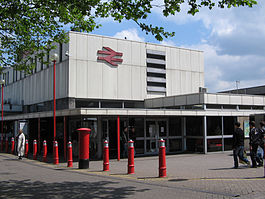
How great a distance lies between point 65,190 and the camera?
26.3 feet

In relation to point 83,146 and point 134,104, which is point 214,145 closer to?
point 134,104

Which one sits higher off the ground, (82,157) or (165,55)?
(165,55)

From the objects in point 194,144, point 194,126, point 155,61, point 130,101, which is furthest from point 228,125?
point 155,61

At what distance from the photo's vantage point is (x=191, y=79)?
27.5m

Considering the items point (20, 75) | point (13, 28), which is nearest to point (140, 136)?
point (13, 28)

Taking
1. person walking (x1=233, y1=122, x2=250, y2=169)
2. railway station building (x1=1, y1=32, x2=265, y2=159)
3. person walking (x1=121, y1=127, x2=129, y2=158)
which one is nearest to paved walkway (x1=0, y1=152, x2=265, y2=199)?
person walking (x1=233, y1=122, x2=250, y2=169)

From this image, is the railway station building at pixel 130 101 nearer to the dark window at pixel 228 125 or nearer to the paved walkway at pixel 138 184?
the dark window at pixel 228 125

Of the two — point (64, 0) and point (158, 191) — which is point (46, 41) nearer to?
point (64, 0)

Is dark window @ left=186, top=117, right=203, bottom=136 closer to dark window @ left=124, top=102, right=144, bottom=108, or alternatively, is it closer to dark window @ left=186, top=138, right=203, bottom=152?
dark window @ left=186, top=138, right=203, bottom=152

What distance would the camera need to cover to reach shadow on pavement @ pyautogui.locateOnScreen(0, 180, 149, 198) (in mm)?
7357

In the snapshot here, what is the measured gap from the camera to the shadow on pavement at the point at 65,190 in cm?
736

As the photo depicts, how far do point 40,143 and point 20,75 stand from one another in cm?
1389

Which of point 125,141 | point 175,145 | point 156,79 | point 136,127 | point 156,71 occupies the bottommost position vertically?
point 175,145

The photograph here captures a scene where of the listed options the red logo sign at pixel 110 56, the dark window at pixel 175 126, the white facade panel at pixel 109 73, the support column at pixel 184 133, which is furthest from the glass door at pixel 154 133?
the red logo sign at pixel 110 56
